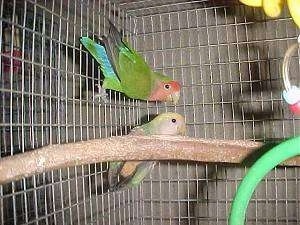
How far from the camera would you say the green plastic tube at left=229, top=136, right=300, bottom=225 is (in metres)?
0.36

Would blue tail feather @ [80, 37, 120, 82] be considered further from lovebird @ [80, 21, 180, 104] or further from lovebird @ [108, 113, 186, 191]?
lovebird @ [108, 113, 186, 191]

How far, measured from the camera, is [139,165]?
106cm

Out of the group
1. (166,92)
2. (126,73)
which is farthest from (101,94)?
(166,92)

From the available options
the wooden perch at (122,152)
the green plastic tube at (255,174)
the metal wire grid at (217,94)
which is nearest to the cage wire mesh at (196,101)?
the metal wire grid at (217,94)

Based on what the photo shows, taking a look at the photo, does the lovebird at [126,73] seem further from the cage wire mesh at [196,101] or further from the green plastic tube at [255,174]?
the green plastic tube at [255,174]

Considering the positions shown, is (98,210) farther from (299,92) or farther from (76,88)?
(299,92)

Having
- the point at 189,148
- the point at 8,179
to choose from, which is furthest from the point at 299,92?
the point at 8,179

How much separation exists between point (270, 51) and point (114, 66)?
543 mm

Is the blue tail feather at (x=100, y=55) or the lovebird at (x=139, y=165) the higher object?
the blue tail feather at (x=100, y=55)

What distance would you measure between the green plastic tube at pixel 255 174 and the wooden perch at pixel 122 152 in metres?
0.24

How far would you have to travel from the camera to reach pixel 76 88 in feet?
3.59

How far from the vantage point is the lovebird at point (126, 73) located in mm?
998

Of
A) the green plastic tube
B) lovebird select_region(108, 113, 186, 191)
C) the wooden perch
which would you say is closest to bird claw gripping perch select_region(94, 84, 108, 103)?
lovebird select_region(108, 113, 186, 191)

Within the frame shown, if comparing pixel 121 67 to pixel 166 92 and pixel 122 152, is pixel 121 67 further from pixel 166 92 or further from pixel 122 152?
pixel 122 152
